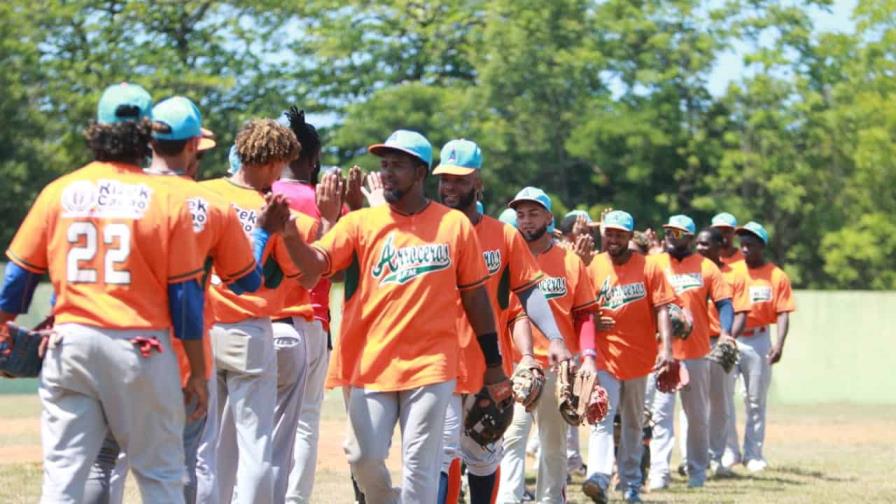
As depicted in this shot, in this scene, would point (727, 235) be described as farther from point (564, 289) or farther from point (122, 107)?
point (122, 107)

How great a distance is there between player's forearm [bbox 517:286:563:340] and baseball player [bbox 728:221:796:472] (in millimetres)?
8278

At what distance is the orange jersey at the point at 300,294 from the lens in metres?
7.96

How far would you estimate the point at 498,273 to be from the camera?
8.80 meters

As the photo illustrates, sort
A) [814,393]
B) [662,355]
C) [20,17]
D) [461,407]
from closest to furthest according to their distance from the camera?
1. [461,407]
2. [662,355]
3. [814,393]
4. [20,17]

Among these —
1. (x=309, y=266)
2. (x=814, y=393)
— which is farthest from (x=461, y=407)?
(x=814, y=393)

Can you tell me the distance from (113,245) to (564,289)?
5447mm

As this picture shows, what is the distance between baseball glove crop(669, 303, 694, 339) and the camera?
13.4m

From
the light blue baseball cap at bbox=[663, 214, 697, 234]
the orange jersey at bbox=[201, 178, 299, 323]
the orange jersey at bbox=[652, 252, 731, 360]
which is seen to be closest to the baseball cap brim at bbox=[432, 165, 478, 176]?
the orange jersey at bbox=[201, 178, 299, 323]

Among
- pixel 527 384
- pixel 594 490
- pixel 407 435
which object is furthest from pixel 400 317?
pixel 594 490

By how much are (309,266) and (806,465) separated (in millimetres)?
10267

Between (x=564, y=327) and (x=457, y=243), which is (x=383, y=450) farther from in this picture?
(x=564, y=327)

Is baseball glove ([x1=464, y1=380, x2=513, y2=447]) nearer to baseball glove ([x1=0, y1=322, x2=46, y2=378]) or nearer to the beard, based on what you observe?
the beard

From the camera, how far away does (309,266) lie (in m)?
7.25

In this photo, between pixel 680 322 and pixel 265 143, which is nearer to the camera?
pixel 265 143
